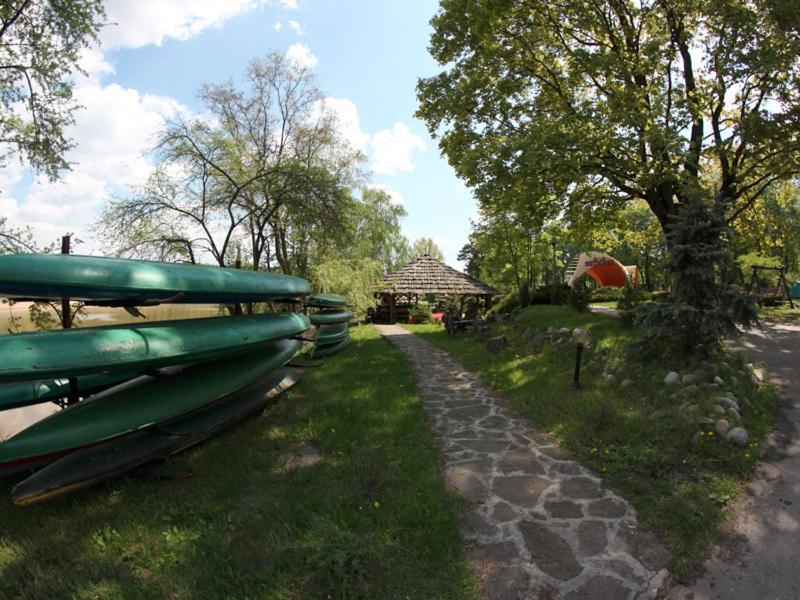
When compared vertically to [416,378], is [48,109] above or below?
above

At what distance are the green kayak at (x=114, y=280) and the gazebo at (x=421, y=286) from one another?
59.1 ft

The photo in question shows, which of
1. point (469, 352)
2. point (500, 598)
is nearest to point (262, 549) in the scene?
point (500, 598)

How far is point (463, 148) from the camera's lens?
43.9ft

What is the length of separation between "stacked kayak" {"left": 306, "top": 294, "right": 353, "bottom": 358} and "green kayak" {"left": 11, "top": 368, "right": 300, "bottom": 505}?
538 cm

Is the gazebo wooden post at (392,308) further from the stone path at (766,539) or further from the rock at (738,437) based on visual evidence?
the rock at (738,437)

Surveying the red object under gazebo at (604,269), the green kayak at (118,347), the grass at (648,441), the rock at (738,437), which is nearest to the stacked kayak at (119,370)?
the green kayak at (118,347)

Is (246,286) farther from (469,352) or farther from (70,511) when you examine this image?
(469,352)

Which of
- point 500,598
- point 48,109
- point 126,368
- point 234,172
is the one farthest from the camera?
point 234,172

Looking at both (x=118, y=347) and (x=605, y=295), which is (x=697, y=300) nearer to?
(x=118, y=347)

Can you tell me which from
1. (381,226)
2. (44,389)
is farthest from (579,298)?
(381,226)

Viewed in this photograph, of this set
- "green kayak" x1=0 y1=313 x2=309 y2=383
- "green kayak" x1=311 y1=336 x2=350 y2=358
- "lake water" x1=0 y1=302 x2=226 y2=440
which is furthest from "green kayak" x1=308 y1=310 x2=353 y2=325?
"green kayak" x1=0 y1=313 x2=309 y2=383

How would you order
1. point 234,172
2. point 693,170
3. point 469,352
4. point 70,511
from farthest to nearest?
point 234,172 → point 469,352 → point 693,170 → point 70,511

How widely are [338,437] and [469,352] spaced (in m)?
6.90

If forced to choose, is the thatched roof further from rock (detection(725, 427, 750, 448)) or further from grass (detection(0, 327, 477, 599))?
rock (detection(725, 427, 750, 448))
